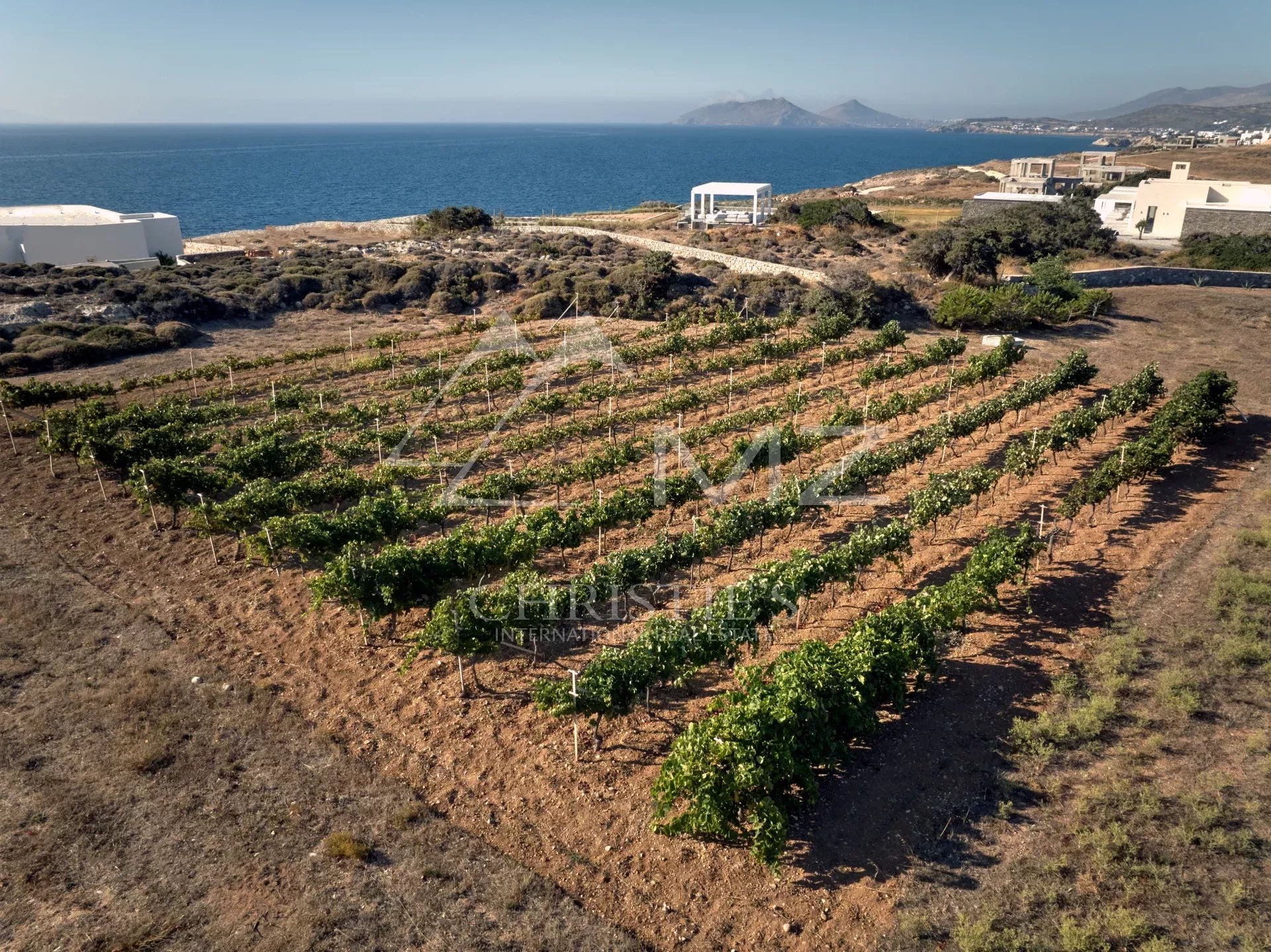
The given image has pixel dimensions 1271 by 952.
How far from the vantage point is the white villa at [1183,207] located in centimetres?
4706

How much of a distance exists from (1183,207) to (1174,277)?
15333mm

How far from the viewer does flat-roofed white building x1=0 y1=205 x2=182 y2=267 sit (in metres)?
43.0

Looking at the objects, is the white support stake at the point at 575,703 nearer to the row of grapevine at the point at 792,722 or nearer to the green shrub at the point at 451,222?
the row of grapevine at the point at 792,722

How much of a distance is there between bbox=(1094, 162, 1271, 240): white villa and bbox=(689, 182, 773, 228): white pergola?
78.7ft

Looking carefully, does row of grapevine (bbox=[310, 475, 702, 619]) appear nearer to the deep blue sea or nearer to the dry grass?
the dry grass

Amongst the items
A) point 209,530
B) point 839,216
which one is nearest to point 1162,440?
point 209,530

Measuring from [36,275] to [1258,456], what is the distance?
52253mm

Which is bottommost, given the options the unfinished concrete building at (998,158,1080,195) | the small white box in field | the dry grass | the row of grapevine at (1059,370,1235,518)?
the dry grass

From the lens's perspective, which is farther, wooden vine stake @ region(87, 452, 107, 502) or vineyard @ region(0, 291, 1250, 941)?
wooden vine stake @ region(87, 452, 107, 502)

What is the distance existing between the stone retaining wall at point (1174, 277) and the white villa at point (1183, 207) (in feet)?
30.2

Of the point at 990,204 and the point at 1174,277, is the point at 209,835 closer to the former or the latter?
the point at 1174,277

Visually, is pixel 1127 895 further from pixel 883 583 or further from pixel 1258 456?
pixel 1258 456

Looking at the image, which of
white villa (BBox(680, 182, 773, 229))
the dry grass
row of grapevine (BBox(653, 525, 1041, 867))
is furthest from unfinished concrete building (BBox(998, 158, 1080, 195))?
the dry grass

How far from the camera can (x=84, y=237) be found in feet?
145
